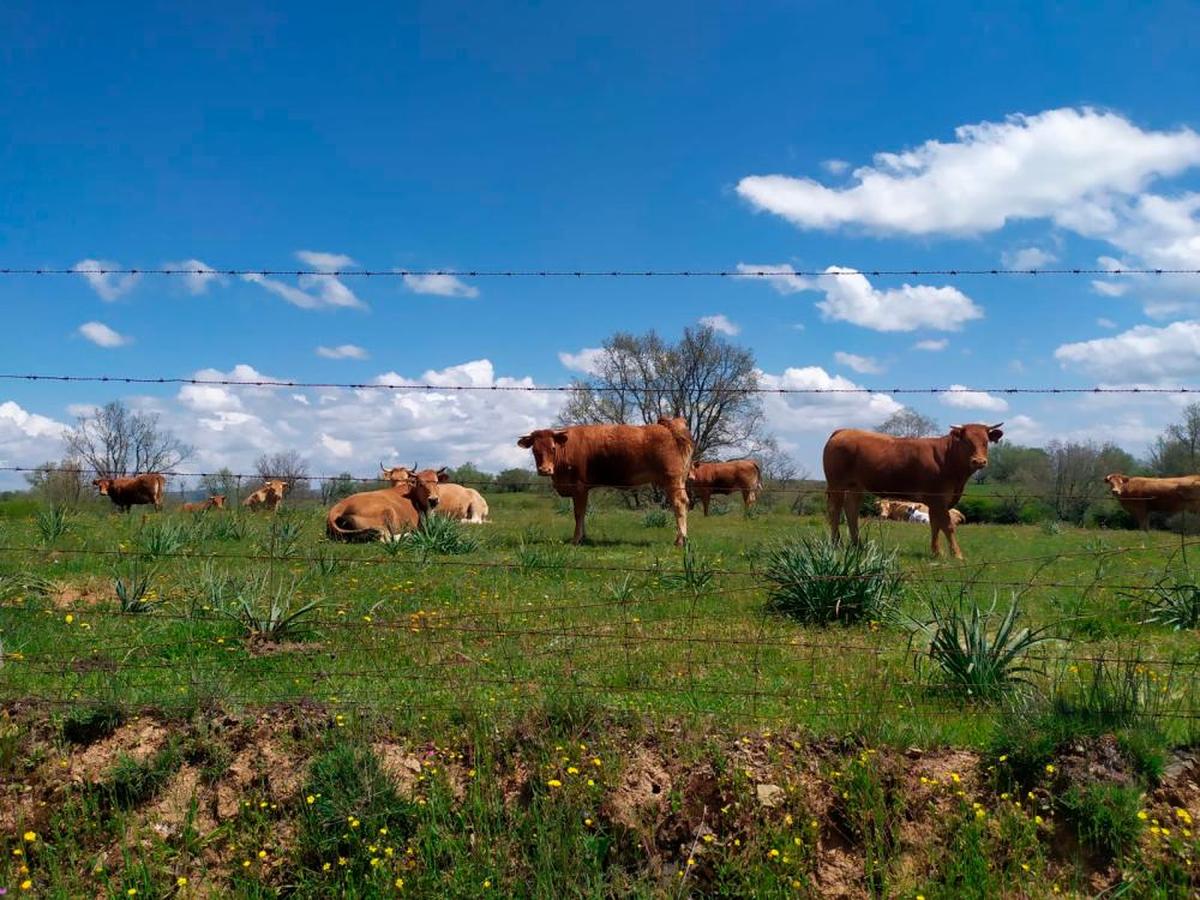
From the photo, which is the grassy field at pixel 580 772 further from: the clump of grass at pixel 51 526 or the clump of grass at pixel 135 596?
the clump of grass at pixel 51 526

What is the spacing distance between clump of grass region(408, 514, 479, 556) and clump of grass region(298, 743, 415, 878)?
7463 millimetres

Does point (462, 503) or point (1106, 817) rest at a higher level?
point (462, 503)

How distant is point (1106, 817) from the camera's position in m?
4.86

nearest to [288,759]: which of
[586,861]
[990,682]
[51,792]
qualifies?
[51,792]

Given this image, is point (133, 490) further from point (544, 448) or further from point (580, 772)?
point (580, 772)

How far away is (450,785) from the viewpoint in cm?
552

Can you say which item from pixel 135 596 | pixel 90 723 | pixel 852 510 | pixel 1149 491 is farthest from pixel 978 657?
pixel 1149 491

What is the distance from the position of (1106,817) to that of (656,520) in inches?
632

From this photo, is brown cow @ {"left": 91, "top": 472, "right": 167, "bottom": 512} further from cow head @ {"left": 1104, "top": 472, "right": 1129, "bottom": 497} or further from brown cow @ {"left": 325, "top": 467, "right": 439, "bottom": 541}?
cow head @ {"left": 1104, "top": 472, "right": 1129, "bottom": 497}

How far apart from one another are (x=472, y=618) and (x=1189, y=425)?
Result: 12.3m

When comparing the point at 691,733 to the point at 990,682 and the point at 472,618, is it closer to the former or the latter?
the point at 990,682

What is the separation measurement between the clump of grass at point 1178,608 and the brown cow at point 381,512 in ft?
33.2

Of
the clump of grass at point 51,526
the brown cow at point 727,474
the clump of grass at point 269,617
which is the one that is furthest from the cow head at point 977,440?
the brown cow at point 727,474

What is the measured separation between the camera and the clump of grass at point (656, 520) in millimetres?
20531
